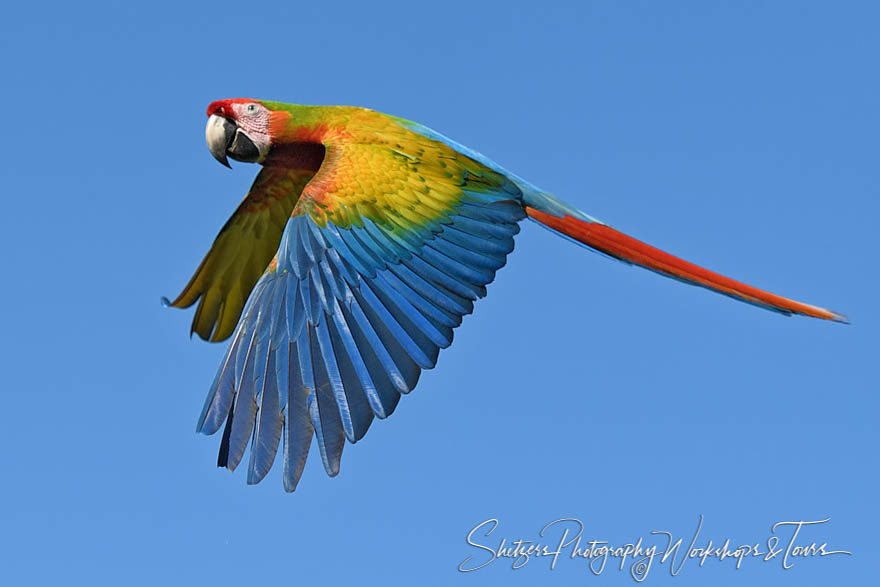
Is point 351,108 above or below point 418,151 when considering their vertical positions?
above

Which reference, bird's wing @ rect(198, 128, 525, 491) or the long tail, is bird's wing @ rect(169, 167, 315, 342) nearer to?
bird's wing @ rect(198, 128, 525, 491)

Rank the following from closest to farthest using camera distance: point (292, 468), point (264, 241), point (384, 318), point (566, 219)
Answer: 1. point (292, 468)
2. point (384, 318)
3. point (566, 219)
4. point (264, 241)

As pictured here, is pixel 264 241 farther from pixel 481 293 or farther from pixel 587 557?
pixel 587 557

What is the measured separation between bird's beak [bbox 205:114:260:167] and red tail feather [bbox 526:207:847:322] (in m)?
1.76


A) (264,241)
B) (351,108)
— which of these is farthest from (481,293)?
(264,241)

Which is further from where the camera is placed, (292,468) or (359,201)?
(359,201)

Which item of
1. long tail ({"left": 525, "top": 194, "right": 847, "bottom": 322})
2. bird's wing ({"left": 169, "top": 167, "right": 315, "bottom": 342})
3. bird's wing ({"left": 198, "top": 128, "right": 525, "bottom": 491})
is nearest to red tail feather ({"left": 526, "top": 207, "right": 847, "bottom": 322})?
long tail ({"left": 525, "top": 194, "right": 847, "bottom": 322})

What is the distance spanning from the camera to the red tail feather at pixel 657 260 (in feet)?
17.4

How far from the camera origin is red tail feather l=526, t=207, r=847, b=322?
531cm

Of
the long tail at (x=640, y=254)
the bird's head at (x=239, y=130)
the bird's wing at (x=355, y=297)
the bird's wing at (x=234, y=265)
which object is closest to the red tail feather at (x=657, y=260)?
the long tail at (x=640, y=254)

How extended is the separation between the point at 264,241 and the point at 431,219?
6.17 ft

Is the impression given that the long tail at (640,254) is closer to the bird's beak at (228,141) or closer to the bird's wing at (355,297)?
the bird's wing at (355,297)

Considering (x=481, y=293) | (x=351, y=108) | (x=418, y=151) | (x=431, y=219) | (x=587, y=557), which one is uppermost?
(x=351, y=108)

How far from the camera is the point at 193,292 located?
6.45 meters
